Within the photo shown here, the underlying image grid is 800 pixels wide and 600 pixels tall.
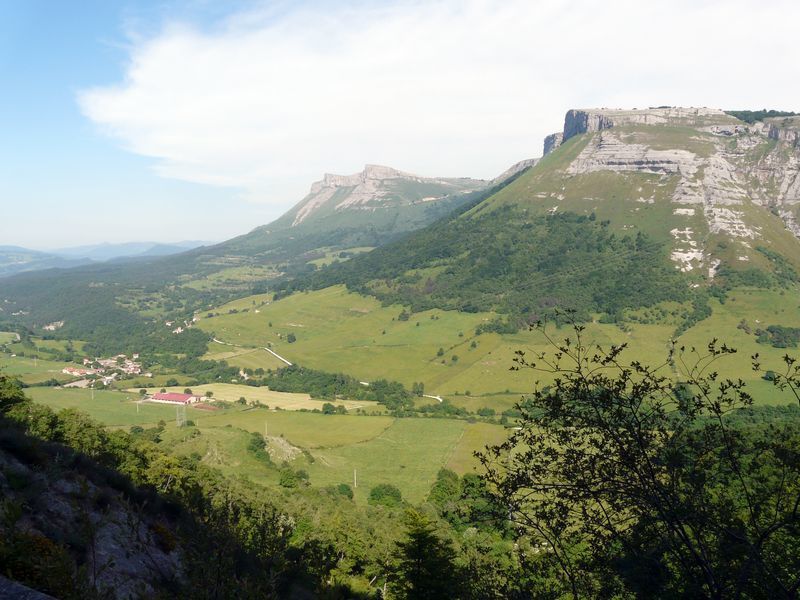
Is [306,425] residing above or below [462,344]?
below

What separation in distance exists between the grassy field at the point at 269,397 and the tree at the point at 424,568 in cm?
8774

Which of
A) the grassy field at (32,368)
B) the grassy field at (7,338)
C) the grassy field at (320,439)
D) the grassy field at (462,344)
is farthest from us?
the grassy field at (7,338)

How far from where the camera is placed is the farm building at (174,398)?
371 feet

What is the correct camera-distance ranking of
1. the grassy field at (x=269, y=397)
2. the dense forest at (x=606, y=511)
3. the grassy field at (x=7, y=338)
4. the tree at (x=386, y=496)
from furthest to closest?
1. the grassy field at (x=7, y=338)
2. the grassy field at (x=269, y=397)
3. the tree at (x=386, y=496)
4. the dense forest at (x=606, y=511)

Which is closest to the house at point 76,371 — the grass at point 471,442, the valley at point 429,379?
the valley at point 429,379

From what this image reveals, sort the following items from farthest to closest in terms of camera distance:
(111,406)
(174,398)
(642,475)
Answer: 1. (174,398)
2. (111,406)
3. (642,475)

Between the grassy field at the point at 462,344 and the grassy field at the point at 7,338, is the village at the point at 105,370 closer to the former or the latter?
the grassy field at the point at 462,344

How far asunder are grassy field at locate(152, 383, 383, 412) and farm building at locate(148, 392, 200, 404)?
4140mm

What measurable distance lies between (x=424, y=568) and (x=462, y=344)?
121 metres

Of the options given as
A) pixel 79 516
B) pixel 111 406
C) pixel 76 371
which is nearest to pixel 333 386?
pixel 111 406

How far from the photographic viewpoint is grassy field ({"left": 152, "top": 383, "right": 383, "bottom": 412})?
113750 mm

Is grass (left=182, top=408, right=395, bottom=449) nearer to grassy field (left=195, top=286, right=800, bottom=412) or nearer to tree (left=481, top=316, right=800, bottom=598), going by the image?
grassy field (left=195, top=286, right=800, bottom=412)

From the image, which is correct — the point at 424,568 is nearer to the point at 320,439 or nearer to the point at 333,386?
the point at 320,439

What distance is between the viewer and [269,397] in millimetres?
121375
